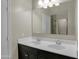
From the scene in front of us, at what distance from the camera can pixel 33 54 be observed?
214 cm

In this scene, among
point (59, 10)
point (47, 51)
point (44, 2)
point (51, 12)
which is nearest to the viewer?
point (47, 51)

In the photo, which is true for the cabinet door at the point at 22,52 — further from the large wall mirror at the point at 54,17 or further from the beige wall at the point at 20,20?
the large wall mirror at the point at 54,17

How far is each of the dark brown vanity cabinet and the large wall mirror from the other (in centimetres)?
52

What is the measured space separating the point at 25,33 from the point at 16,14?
53cm

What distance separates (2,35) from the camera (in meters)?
1.91

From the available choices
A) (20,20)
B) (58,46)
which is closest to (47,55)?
(58,46)

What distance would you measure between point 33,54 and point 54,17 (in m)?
0.86

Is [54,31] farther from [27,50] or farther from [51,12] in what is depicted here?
[27,50]

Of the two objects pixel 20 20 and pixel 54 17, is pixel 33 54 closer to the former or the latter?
pixel 54 17

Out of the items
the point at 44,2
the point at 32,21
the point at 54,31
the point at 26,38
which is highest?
the point at 44,2

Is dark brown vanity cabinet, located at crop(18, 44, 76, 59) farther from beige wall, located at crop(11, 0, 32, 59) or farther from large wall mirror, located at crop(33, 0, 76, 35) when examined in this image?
large wall mirror, located at crop(33, 0, 76, 35)

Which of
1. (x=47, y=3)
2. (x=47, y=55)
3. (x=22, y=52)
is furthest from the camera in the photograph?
(x=22, y=52)

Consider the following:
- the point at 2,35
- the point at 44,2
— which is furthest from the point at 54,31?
the point at 2,35

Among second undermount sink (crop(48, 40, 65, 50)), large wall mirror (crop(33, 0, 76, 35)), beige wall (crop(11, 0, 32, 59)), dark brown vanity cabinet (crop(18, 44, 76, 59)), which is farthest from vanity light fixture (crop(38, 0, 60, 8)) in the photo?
dark brown vanity cabinet (crop(18, 44, 76, 59))
